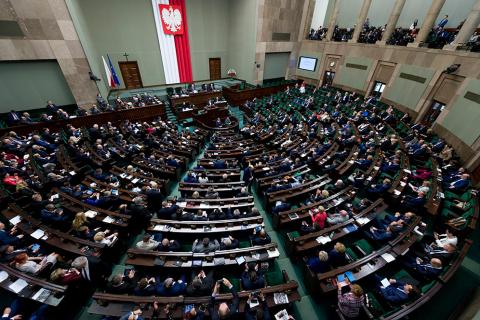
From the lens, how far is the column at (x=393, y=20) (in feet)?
41.7

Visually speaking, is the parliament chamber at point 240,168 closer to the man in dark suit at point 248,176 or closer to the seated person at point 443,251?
the seated person at point 443,251

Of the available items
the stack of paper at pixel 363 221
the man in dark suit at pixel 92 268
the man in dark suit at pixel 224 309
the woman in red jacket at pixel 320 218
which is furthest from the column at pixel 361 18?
the man in dark suit at pixel 92 268

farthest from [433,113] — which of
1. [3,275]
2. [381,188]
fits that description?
[3,275]

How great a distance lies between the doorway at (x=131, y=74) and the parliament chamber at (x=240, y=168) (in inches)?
7.3

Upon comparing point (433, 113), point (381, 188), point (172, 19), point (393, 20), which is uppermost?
point (393, 20)

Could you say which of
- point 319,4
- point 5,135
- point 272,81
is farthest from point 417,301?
point 319,4

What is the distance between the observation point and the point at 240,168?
8938mm

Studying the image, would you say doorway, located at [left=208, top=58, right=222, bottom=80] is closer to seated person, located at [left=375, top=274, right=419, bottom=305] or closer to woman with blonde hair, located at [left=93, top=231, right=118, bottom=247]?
woman with blonde hair, located at [left=93, top=231, right=118, bottom=247]

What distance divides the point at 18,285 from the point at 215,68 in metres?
21.0

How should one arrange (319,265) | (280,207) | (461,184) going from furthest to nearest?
(461,184) → (280,207) → (319,265)

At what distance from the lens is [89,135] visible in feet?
34.3

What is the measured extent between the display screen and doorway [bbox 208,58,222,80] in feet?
26.9

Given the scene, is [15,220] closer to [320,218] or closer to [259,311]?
[259,311]

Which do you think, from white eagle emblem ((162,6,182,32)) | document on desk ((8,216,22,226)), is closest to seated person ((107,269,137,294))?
document on desk ((8,216,22,226))
